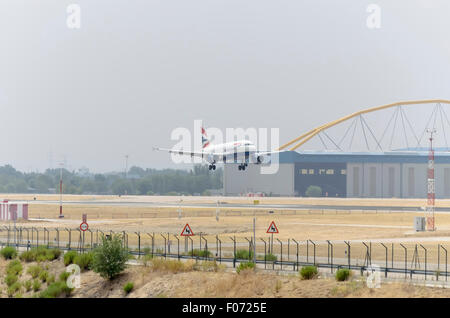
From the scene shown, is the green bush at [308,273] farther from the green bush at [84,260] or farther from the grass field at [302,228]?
the green bush at [84,260]

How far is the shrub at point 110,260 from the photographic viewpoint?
5925 cm

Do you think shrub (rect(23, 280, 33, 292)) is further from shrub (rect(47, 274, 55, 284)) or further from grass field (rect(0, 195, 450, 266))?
grass field (rect(0, 195, 450, 266))

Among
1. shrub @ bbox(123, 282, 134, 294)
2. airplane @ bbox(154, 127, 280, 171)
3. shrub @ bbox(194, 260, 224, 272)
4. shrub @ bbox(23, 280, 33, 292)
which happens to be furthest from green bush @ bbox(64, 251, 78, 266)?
airplane @ bbox(154, 127, 280, 171)

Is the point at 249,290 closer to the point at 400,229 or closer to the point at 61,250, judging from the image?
the point at 61,250

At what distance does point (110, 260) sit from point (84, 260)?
645cm

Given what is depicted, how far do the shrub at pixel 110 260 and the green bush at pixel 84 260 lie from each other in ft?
13.9

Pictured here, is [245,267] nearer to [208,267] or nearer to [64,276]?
[208,267]

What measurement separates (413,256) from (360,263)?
30.9ft

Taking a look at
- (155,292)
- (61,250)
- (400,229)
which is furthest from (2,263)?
(400,229)

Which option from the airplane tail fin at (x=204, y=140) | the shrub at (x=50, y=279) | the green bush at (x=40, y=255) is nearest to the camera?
the shrub at (x=50, y=279)

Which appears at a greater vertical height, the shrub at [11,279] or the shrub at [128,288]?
the shrub at [128,288]

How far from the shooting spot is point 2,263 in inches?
2785

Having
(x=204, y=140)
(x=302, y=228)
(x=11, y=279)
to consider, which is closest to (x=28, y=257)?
(x=11, y=279)

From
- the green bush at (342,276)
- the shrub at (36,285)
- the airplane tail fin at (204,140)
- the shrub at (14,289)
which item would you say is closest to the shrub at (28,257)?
the shrub at (36,285)
